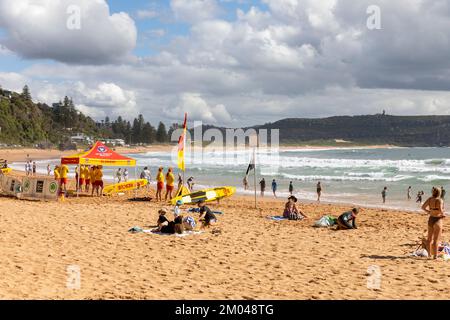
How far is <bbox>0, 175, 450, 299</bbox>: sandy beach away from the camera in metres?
7.04

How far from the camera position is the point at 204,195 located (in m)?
18.5

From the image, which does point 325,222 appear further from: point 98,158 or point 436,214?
point 98,158

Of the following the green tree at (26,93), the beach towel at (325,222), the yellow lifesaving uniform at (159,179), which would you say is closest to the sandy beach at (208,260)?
the beach towel at (325,222)

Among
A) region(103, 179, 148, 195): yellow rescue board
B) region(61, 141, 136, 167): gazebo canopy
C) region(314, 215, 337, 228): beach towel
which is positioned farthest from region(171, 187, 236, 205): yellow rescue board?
region(314, 215, 337, 228): beach towel

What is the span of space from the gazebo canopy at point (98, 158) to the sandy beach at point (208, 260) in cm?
434

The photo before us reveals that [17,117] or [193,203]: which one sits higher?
[17,117]

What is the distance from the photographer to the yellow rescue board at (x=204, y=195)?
17.5 meters

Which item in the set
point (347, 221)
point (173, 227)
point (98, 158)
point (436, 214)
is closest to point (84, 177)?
point (98, 158)

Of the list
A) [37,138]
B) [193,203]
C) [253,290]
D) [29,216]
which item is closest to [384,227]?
[193,203]

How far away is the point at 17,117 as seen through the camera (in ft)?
364

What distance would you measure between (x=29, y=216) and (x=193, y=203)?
6285 mm

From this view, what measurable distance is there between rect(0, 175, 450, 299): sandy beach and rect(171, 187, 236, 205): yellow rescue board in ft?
9.60
